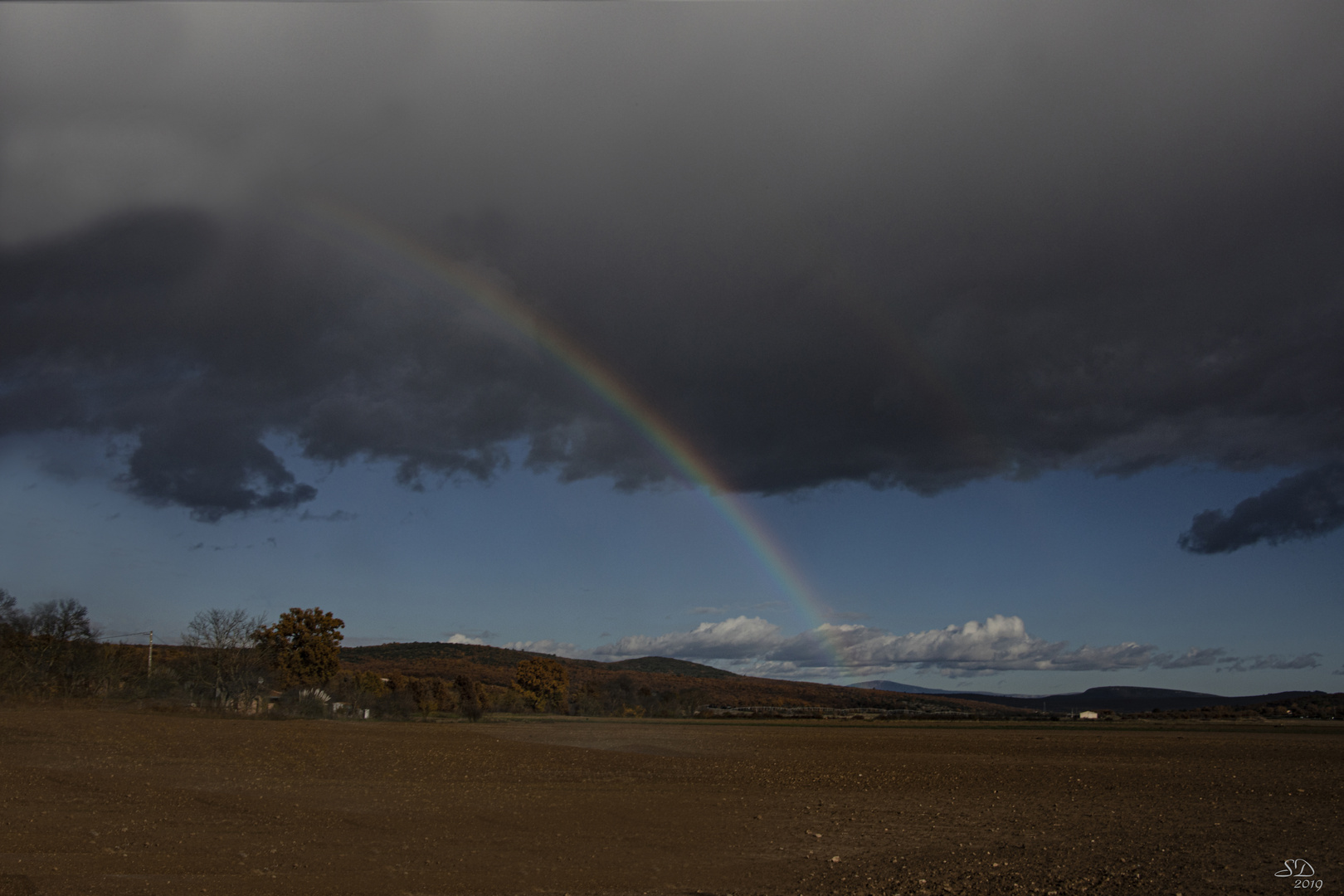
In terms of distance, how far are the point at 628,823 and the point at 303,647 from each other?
266ft

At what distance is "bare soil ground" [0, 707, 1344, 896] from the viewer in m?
13.4

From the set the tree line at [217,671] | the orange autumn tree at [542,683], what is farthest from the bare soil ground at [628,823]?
the orange autumn tree at [542,683]

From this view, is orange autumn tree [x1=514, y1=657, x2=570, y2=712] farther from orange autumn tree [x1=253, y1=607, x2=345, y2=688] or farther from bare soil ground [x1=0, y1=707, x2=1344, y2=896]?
bare soil ground [x1=0, y1=707, x2=1344, y2=896]

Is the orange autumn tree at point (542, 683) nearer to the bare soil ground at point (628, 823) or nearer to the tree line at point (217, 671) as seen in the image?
the tree line at point (217, 671)

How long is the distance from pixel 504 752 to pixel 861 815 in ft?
80.1

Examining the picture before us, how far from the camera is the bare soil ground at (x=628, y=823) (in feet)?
43.9

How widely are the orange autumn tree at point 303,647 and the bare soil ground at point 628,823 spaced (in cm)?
5286

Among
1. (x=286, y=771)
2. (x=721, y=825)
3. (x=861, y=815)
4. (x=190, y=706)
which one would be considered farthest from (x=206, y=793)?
(x=190, y=706)

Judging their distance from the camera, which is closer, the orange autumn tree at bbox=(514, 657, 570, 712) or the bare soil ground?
the bare soil ground

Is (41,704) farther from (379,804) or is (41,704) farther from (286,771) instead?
(379,804)

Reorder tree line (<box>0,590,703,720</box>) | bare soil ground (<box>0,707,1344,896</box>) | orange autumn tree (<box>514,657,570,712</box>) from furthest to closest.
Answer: orange autumn tree (<box>514,657,570,712</box>) < tree line (<box>0,590,703,720</box>) < bare soil ground (<box>0,707,1344,896</box>)

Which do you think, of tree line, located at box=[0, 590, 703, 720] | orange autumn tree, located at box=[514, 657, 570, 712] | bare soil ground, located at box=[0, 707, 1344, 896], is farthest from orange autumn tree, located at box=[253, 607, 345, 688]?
bare soil ground, located at box=[0, 707, 1344, 896]

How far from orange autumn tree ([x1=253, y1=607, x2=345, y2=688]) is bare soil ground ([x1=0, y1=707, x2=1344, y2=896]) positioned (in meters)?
52.9

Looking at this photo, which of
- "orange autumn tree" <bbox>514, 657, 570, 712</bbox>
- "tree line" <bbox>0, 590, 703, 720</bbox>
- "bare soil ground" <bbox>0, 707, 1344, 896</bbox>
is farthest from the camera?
"orange autumn tree" <bbox>514, 657, 570, 712</bbox>
